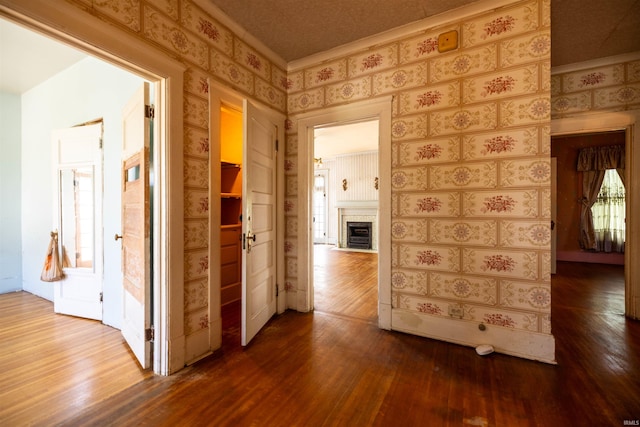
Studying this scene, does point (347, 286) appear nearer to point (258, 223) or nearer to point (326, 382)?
point (258, 223)

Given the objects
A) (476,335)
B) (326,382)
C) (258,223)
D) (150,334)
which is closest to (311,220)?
(258,223)

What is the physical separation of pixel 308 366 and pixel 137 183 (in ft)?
6.10

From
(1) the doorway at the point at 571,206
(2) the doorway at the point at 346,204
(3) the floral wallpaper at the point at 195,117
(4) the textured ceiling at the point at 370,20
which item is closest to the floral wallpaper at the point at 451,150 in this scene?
(3) the floral wallpaper at the point at 195,117

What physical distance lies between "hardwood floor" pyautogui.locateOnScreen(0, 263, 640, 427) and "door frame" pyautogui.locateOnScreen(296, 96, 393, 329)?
0.42 metres

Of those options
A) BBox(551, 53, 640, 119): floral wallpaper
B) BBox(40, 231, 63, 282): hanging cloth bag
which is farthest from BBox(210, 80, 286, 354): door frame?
BBox(551, 53, 640, 119): floral wallpaper

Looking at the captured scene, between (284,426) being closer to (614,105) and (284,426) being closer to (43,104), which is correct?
(614,105)

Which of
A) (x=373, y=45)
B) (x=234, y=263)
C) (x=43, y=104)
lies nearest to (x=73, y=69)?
(x=43, y=104)

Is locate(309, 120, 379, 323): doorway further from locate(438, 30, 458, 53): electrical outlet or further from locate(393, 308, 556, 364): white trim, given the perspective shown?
locate(438, 30, 458, 53): electrical outlet

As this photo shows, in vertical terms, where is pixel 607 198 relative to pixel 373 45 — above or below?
below

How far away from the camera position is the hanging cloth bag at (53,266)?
281 centimetres

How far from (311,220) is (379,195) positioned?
825 mm

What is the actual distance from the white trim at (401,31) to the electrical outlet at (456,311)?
7.87 ft

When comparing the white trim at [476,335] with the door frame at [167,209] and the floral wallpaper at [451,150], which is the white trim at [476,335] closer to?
the floral wallpaper at [451,150]

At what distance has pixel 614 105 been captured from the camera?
9.50 ft
